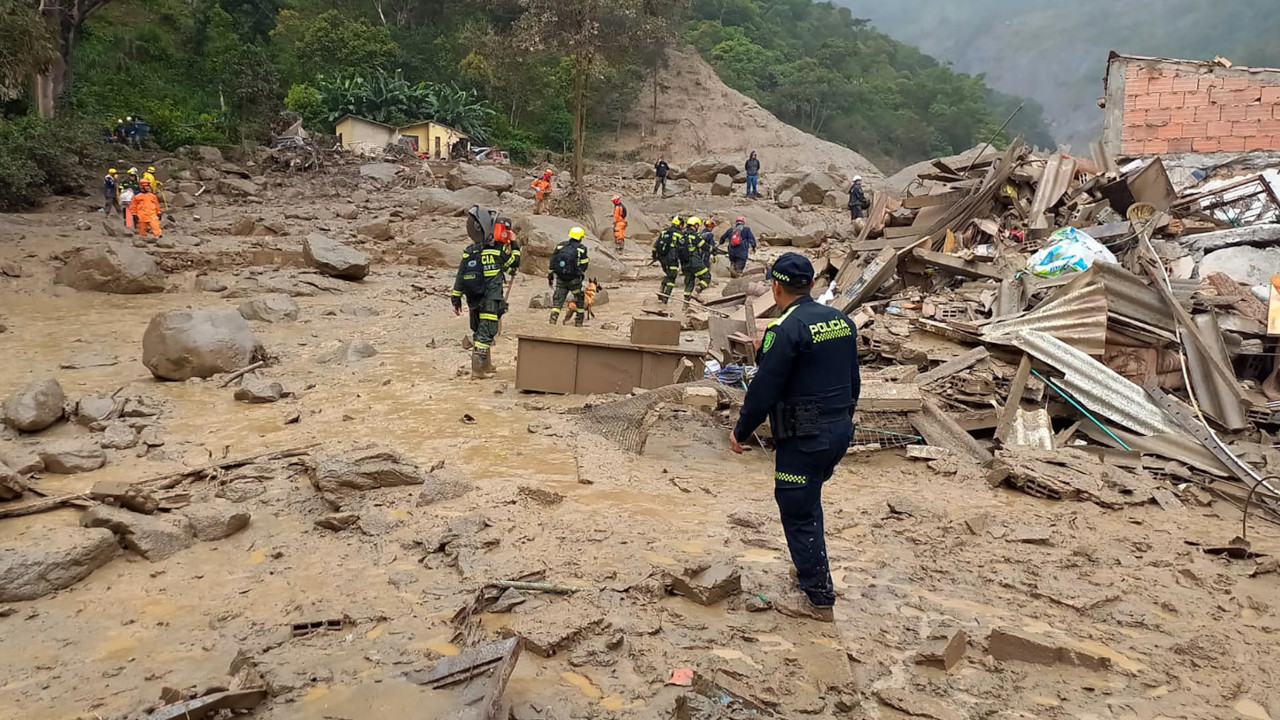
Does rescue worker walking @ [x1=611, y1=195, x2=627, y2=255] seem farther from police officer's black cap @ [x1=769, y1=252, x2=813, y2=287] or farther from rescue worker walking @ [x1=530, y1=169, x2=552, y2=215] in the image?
police officer's black cap @ [x1=769, y1=252, x2=813, y2=287]

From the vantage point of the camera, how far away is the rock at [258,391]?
7.02m

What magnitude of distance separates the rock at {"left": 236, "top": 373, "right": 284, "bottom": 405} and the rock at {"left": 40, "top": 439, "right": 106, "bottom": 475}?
1.55m

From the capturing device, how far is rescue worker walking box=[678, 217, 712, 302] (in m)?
13.5

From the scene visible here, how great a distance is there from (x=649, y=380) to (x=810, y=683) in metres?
4.44

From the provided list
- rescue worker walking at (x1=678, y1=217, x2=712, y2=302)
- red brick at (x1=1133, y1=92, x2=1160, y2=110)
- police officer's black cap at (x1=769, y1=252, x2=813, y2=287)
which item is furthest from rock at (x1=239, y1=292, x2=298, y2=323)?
red brick at (x1=1133, y1=92, x2=1160, y2=110)

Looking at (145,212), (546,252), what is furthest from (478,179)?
(145,212)

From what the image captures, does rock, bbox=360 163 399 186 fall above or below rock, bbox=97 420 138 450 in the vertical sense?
above

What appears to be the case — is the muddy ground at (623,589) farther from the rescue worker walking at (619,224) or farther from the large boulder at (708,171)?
the large boulder at (708,171)

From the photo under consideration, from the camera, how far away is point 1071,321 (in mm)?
6512

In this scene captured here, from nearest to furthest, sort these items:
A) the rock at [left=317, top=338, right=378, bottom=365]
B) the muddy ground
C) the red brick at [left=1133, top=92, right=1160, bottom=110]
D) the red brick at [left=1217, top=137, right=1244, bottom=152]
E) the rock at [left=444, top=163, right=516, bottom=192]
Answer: the muddy ground, the rock at [left=317, top=338, right=378, bottom=365], the red brick at [left=1217, top=137, right=1244, bottom=152], the red brick at [left=1133, top=92, right=1160, bottom=110], the rock at [left=444, top=163, right=516, bottom=192]

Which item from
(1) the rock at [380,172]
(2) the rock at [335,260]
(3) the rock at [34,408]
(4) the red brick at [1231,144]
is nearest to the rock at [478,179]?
(1) the rock at [380,172]

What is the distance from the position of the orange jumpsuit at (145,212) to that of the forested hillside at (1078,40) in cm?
5990

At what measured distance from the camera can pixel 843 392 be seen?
359cm

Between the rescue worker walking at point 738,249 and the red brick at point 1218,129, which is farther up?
the red brick at point 1218,129
